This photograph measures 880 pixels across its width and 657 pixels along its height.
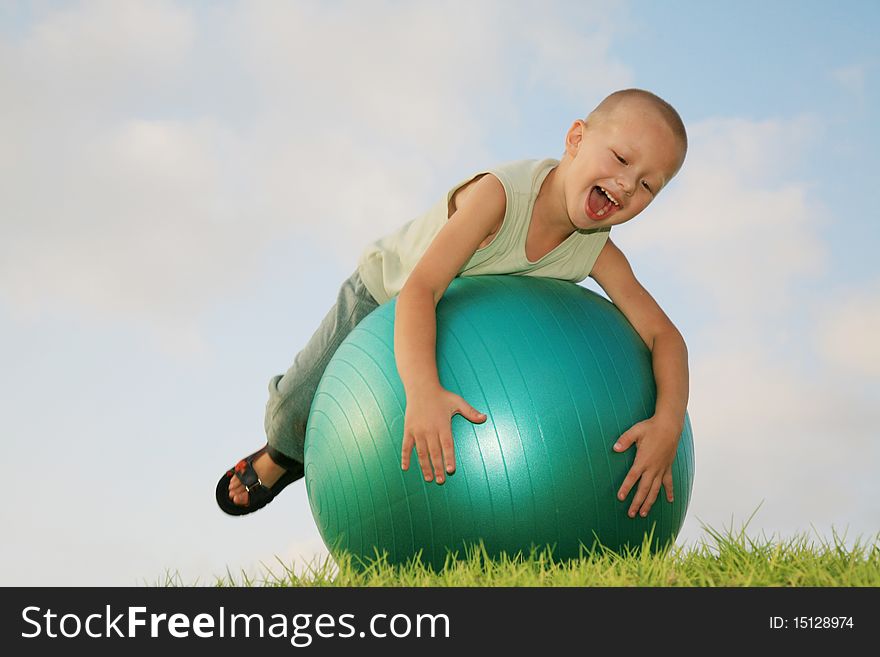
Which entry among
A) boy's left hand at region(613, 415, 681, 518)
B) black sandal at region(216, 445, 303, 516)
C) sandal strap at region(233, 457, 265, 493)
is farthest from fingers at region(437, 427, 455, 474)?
sandal strap at region(233, 457, 265, 493)

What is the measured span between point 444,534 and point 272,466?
2179mm

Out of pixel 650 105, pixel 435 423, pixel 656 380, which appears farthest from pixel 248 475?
pixel 650 105

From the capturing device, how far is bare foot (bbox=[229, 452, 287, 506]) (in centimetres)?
537

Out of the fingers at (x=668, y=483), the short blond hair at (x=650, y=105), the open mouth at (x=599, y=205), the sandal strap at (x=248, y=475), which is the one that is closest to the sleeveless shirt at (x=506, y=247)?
the open mouth at (x=599, y=205)

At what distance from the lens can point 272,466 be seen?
5.36m

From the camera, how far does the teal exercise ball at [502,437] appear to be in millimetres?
3361

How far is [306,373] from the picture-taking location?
477cm

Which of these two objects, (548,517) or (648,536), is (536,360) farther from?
(648,536)

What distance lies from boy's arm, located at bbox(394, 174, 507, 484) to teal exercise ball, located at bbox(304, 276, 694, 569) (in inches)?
2.1

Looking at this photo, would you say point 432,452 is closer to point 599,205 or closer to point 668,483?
point 668,483

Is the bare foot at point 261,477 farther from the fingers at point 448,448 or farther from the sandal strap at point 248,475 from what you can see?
the fingers at point 448,448

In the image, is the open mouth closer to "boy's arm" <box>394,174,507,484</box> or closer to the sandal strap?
"boy's arm" <box>394,174,507,484</box>

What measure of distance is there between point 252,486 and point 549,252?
7.93 ft
